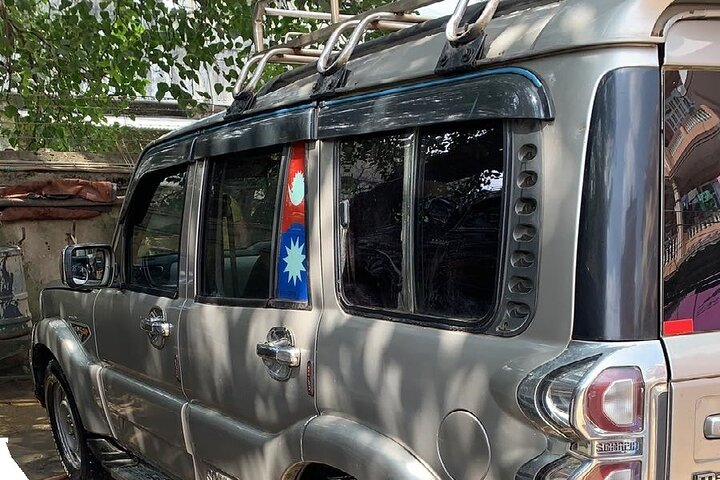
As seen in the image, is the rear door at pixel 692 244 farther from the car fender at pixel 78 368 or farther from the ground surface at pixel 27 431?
the ground surface at pixel 27 431

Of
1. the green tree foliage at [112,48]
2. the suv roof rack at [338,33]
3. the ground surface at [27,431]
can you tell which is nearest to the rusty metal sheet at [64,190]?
the green tree foliage at [112,48]

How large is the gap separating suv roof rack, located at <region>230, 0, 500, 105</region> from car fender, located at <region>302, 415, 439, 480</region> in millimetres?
1113

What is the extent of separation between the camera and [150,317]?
3.40 meters

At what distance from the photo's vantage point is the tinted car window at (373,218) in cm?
225

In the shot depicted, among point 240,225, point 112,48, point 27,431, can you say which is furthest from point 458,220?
point 112,48

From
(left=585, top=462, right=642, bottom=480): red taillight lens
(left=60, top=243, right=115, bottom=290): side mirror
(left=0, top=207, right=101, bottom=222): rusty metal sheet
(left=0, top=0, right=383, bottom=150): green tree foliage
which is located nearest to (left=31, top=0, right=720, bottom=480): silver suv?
(left=585, top=462, right=642, bottom=480): red taillight lens

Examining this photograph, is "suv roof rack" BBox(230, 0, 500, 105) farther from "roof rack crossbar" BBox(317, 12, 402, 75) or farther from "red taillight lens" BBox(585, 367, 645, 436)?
"red taillight lens" BBox(585, 367, 645, 436)

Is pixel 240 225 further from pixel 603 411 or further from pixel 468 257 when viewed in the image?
pixel 603 411

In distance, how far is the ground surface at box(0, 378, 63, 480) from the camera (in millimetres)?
5199

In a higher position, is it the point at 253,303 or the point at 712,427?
the point at 253,303

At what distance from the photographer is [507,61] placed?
6.27 feet

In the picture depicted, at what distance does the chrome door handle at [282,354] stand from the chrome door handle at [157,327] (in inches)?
30.7

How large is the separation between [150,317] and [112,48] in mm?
5249

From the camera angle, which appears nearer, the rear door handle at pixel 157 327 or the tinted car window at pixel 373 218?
the tinted car window at pixel 373 218
